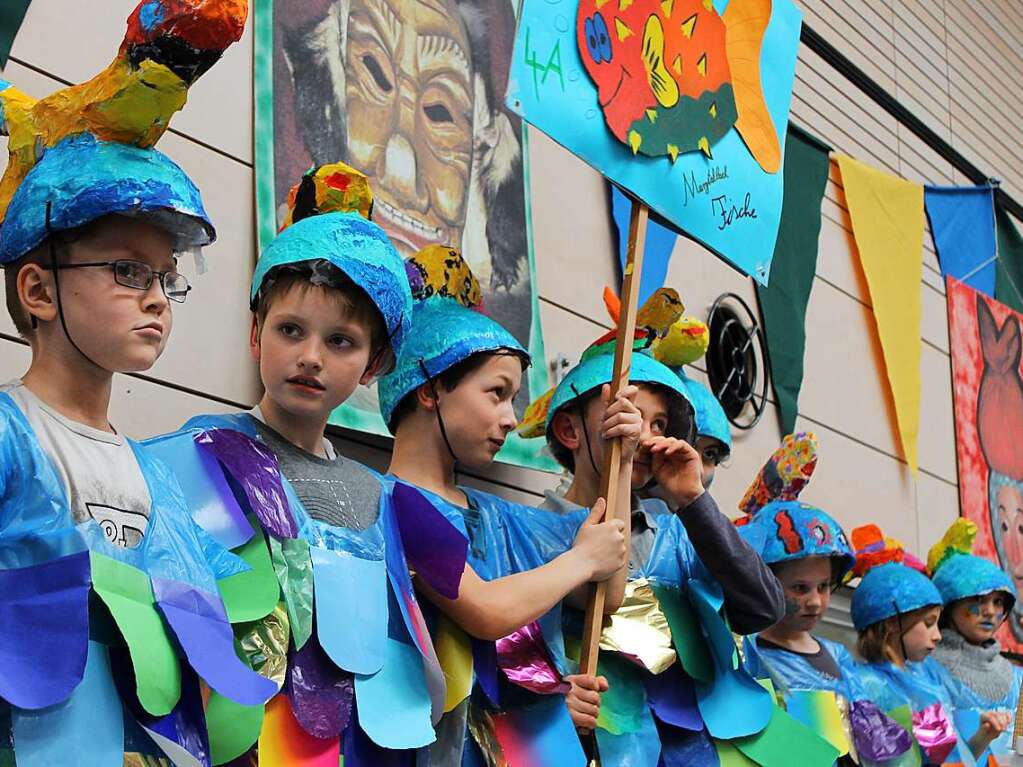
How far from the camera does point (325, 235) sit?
79.6 inches

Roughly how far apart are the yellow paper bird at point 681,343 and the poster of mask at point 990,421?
2956 millimetres

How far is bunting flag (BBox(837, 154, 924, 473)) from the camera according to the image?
5.42 meters

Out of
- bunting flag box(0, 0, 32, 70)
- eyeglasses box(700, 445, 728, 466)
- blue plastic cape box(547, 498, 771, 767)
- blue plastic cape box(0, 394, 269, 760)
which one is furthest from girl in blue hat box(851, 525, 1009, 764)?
bunting flag box(0, 0, 32, 70)

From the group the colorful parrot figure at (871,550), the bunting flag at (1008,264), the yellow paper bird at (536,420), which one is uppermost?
the bunting flag at (1008,264)

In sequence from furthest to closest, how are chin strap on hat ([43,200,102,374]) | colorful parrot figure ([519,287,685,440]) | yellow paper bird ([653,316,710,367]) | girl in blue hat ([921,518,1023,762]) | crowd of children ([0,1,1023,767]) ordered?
girl in blue hat ([921,518,1023,762]) → yellow paper bird ([653,316,710,367]) → colorful parrot figure ([519,287,685,440]) → chin strap on hat ([43,200,102,374]) → crowd of children ([0,1,1023,767])

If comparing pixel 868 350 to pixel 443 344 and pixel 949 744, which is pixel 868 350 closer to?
pixel 949 744

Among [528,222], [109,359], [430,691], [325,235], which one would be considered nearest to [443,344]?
[325,235]

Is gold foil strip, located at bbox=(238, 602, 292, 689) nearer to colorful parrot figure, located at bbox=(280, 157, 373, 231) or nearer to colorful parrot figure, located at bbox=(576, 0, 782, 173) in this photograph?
colorful parrot figure, located at bbox=(280, 157, 373, 231)

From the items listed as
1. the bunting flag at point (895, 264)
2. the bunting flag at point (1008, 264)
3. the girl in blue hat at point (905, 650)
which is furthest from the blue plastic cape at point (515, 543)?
the bunting flag at point (1008, 264)

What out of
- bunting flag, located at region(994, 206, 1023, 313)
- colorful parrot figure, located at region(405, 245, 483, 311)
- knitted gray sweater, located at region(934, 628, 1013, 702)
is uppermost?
bunting flag, located at region(994, 206, 1023, 313)

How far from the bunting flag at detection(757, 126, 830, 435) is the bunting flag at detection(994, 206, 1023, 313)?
1.73 metres

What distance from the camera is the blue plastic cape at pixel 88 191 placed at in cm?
163

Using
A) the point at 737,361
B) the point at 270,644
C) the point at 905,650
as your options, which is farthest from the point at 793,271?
the point at 270,644

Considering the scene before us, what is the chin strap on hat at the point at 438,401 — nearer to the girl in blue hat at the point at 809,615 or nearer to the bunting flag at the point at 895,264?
the girl in blue hat at the point at 809,615
